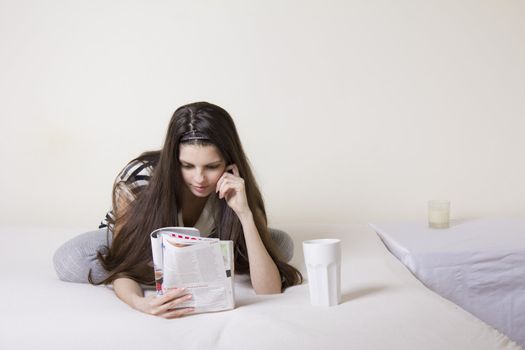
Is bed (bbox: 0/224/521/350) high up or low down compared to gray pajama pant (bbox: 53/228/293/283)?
down

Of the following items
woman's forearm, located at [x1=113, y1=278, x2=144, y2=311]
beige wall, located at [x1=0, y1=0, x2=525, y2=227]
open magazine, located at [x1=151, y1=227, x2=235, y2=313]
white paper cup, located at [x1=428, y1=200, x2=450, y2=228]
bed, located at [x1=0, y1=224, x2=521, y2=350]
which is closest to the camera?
bed, located at [x1=0, y1=224, x2=521, y2=350]

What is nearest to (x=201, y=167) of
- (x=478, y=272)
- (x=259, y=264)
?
(x=259, y=264)

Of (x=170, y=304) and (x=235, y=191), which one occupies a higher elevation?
(x=235, y=191)

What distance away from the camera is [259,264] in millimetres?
1488

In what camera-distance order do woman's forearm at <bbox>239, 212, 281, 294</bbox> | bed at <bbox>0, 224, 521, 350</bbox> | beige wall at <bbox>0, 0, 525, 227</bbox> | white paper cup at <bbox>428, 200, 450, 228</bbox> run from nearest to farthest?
bed at <bbox>0, 224, 521, 350</bbox> < woman's forearm at <bbox>239, 212, 281, 294</bbox> < white paper cup at <bbox>428, 200, 450, 228</bbox> < beige wall at <bbox>0, 0, 525, 227</bbox>

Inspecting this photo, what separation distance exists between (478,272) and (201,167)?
934 millimetres

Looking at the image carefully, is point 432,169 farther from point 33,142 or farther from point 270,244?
point 33,142

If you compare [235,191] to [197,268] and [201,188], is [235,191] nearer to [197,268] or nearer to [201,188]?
[201,188]

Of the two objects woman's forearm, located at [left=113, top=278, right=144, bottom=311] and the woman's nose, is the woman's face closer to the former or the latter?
the woman's nose

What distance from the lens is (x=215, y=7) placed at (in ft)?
7.84

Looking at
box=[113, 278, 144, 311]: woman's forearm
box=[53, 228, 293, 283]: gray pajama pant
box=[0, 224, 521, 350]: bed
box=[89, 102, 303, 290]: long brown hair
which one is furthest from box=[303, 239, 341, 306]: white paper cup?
box=[53, 228, 293, 283]: gray pajama pant

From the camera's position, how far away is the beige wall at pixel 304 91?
240 centimetres

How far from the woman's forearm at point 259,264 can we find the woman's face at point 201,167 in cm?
12

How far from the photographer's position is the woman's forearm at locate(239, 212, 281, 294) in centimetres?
148
